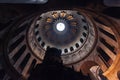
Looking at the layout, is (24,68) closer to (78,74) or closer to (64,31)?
(64,31)

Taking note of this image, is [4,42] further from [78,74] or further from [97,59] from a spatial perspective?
[78,74]

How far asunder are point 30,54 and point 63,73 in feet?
48.0

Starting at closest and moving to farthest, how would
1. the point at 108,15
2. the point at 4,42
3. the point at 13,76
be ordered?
the point at 108,15 → the point at 4,42 → the point at 13,76

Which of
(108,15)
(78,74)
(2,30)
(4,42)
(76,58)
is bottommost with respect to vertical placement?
(76,58)

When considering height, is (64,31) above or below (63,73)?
below

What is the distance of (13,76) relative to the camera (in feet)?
55.8

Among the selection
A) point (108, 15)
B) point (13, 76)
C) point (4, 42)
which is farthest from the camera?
point (13, 76)

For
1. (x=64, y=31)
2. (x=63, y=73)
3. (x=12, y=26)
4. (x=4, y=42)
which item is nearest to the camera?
(x=63, y=73)

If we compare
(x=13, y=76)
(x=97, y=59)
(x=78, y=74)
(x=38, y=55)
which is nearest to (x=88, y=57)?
(x=97, y=59)

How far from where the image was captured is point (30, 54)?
19.1m

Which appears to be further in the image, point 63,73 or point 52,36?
point 52,36

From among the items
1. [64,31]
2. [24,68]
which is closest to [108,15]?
[24,68]

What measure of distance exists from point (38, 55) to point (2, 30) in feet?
17.8

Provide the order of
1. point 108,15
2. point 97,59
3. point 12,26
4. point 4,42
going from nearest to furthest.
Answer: point 108,15 → point 12,26 → point 4,42 → point 97,59
